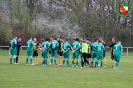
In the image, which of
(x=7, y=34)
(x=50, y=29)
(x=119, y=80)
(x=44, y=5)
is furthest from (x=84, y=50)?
(x=44, y=5)

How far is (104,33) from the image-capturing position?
59.0 m

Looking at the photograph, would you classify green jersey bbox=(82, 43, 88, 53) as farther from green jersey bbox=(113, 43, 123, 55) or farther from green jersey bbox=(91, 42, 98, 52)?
green jersey bbox=(113, 43, 123, 55)

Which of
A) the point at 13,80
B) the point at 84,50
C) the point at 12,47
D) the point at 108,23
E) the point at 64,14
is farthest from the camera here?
the point at 64,14

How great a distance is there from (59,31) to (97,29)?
671cm

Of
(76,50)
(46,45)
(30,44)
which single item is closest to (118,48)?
→ (76,50)

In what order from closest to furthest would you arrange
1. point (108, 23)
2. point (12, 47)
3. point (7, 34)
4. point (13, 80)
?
point (13, 80), point (12, 47), point (7, 34), point (108, 23)

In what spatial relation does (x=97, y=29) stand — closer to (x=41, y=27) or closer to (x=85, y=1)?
(x=85, y=1)

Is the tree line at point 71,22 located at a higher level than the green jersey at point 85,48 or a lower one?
higher

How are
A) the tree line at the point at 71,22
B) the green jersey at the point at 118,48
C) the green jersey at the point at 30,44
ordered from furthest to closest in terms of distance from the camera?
1. the tree line at the point at 71,22
2. the green jersey at the point at 30,44
3. the green jersey at the point at 118,48

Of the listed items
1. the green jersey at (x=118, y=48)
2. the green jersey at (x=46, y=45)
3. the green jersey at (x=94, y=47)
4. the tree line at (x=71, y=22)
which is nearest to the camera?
the green jersey at (x=118, y=48)

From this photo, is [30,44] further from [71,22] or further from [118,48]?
[71,22]

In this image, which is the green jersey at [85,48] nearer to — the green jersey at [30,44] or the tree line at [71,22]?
the green jersey at [30,44]

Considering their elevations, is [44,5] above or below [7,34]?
above

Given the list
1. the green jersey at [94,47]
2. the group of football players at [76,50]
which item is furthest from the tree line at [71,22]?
the green jersey at [94,47]
